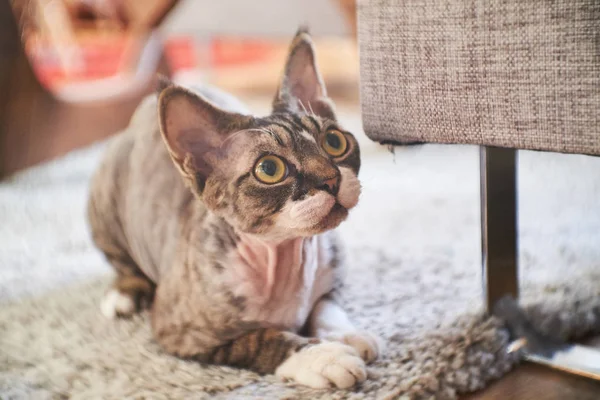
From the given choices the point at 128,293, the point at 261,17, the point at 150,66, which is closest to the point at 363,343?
the point at 128,293

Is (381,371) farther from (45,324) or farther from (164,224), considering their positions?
(45,324)

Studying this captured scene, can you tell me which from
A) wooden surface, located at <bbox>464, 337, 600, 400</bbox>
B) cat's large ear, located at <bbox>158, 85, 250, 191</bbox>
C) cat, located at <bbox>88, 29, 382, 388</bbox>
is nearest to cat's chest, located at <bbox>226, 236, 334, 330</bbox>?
cat, located at <bbox>88, 29, 382, 388</bbox>

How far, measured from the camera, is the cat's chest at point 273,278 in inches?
27.7

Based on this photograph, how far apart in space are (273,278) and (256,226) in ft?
0.27

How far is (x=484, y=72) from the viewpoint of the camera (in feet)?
2.00

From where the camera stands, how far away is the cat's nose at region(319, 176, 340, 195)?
63 centimetres

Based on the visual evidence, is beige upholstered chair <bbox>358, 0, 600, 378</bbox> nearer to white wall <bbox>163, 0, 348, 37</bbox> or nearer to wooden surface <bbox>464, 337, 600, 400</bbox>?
wooden surface <bbox>464, 337, 600, 400</bbox>

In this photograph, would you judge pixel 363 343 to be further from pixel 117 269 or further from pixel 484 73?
pixel 117 269

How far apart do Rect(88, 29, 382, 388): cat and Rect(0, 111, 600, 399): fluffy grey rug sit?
0.10ft

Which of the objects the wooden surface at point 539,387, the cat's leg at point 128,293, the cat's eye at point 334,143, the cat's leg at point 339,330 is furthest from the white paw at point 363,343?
the cat's leg at point 128,293

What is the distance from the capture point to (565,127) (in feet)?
1.90

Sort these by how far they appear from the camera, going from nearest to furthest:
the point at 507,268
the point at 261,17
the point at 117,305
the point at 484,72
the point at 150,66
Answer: the point at 484,72
the point at 507,268
the point at 117,305
the point at 261,17
the point at 150,66

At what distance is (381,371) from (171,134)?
1.14ft

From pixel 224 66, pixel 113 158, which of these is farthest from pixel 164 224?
pixel 224 66
